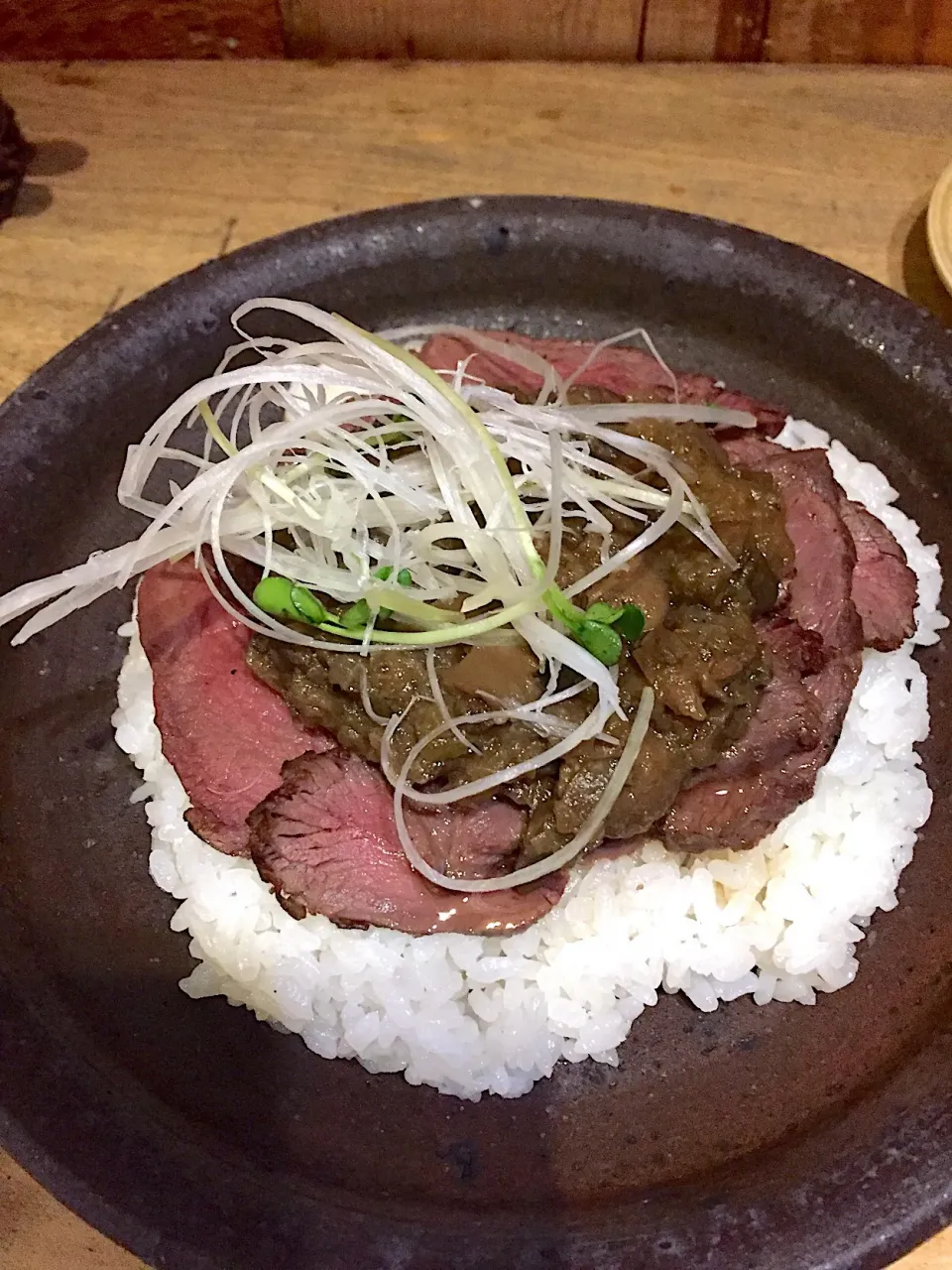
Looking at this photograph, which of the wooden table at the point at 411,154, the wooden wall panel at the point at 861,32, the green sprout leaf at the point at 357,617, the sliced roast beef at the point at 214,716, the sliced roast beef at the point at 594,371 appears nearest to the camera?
the green sprout leaf at the point at 357,617

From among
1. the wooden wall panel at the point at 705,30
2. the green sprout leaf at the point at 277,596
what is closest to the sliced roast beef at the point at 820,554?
the green sprout leaf at the point at 277,596

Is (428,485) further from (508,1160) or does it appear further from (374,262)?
(508,1160)

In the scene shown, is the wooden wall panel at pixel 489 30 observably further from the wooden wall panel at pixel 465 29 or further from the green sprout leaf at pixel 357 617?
the green sprout leaf at pixel 357 617

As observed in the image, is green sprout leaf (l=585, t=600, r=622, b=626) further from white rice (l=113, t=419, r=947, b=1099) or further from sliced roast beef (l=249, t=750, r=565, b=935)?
white rice (l=113, t=419, r=947, b=1099)

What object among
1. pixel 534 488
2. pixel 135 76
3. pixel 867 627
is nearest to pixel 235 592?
pixel 534 488

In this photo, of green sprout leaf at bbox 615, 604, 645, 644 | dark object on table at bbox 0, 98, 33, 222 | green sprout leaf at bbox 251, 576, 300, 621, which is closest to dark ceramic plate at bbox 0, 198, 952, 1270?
green sprout leaf at bbox 251, 576, 300, 621

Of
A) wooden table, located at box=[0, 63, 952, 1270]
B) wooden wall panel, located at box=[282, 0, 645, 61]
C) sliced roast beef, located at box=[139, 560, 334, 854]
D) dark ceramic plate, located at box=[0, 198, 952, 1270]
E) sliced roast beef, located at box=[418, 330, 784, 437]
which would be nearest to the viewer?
dark ceramic plate, located at box=[0, 198, 952, 1270]
